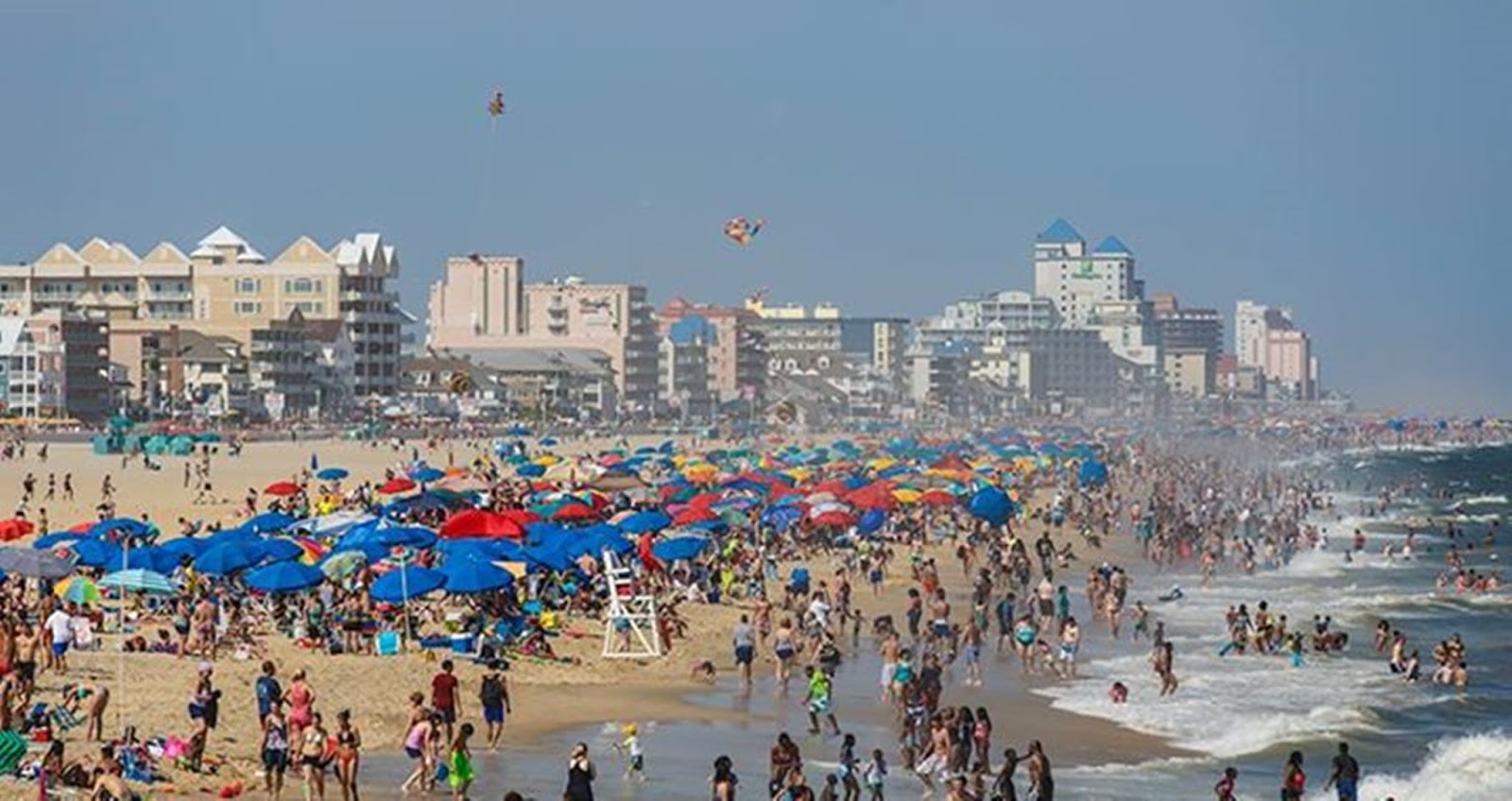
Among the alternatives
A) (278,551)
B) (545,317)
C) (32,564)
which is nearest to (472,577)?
(278,551)

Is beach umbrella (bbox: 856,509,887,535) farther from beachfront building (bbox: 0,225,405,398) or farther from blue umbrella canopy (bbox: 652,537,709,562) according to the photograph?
beachfront building (bbox: 0,225,405,398)

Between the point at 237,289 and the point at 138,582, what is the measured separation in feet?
333

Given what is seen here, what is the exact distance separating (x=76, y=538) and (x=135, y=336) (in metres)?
80.8

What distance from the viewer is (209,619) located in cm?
2692

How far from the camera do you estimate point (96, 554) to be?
30.2 metres

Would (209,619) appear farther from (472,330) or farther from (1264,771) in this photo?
(472,330)

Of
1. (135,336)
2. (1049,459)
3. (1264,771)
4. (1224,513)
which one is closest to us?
(1264,771)

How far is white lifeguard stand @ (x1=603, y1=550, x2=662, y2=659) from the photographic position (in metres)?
30.1

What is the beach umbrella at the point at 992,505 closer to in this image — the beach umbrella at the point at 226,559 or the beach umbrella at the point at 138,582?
the beach umbrella at the point at 226,559

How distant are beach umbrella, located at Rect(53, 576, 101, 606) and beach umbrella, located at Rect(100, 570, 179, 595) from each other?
0.56 ft

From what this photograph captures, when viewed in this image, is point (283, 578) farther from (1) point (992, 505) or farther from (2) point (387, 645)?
(1) point (992, 505)

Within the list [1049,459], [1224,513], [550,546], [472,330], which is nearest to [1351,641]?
[550,546]

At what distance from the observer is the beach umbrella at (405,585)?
88.4 ft

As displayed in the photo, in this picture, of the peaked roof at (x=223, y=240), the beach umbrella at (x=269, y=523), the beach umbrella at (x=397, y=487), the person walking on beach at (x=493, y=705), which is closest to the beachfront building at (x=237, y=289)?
the peaked roof at (x=223, y=240)
